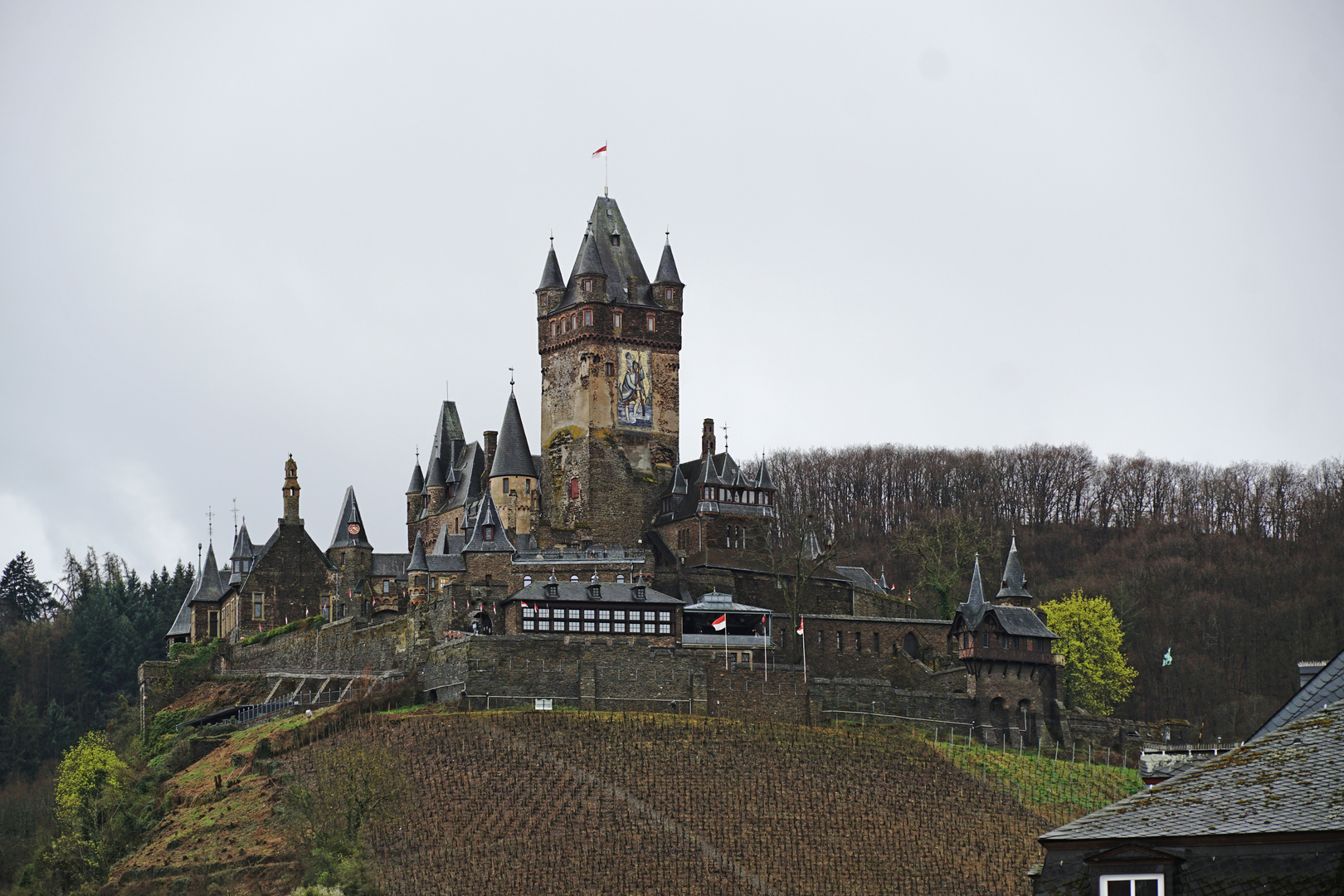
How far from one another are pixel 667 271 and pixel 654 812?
33456 millimetres

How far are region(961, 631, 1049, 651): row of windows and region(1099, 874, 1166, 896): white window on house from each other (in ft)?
193

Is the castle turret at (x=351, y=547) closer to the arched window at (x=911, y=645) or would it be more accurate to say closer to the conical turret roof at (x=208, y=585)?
the conical turret roof at (x=208, y=585)

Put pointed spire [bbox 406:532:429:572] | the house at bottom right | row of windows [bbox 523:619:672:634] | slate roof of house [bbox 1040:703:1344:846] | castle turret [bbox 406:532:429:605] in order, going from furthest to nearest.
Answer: pointed spire [bbox 406:532:429:572]
castle turret [bbox 406:532:429:605]
row of windows [bbox 523:619:672:634]
slate roof of house [bbox 1040:703:1344:846]
the house at bottom right

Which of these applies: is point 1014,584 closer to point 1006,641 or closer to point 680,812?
point 1006,641

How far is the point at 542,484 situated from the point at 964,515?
3188 cm

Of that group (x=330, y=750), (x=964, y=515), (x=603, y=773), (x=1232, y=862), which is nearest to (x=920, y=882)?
(x=603, y=773)

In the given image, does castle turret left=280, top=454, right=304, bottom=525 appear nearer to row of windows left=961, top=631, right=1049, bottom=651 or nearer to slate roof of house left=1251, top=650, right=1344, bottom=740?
row of windows left=961, top=631, right=1049, bottom=651

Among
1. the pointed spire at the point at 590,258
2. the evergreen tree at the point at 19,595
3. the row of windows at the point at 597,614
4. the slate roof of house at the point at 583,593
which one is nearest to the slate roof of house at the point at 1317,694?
the row of windows at the point at 597,614

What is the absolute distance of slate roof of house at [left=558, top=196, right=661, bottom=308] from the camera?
83.7 metres

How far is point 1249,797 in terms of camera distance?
52.6 ft

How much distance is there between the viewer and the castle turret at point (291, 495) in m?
86.5

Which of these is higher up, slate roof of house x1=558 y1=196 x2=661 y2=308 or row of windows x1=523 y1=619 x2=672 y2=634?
slate roof of house x1=558 y1=196 x2=661 y2=308

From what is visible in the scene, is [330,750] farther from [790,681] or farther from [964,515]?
[964,515]

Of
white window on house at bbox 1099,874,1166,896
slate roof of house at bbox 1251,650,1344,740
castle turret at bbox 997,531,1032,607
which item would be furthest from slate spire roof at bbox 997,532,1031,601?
white window on house at bbox 1099,874,1166,896
